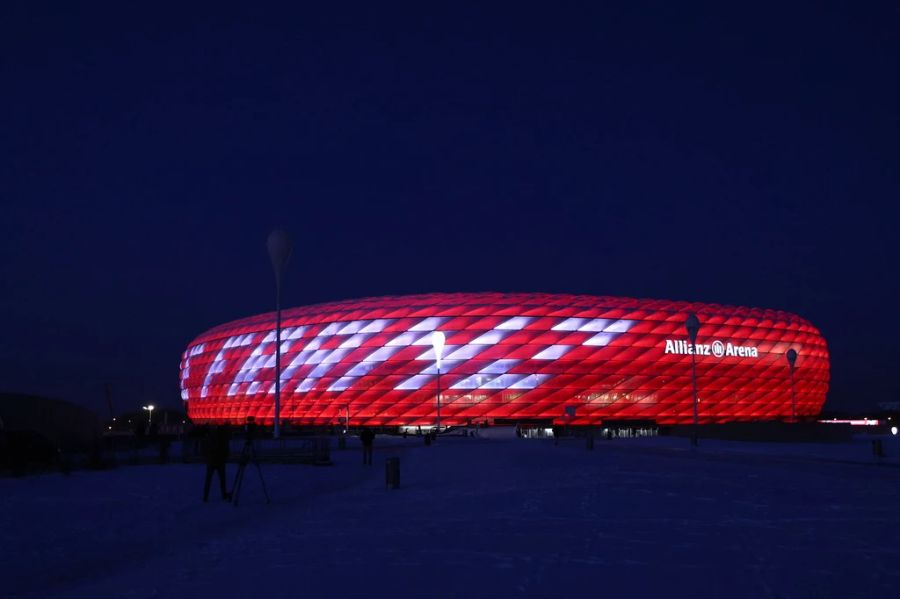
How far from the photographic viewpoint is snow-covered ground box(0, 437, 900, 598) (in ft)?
20.5

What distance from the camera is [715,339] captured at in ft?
243

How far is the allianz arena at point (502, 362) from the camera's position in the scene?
6688 centimetres

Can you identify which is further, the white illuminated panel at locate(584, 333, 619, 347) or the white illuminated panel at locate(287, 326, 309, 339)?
the white illuminated panel at locate(287, 326, 309, 339)

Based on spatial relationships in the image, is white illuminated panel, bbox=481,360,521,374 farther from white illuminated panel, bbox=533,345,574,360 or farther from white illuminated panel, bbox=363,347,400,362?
white illuminated panel, bbox=363,347,400,362

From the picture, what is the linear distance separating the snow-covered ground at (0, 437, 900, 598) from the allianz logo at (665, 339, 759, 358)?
54.8 meters

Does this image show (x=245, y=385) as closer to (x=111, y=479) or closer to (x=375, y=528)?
(x=111, y=479)

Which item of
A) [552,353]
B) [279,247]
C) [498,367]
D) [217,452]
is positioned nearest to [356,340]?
[498,367]

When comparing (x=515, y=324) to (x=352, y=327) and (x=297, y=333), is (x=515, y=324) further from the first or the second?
(x=297, y=333)

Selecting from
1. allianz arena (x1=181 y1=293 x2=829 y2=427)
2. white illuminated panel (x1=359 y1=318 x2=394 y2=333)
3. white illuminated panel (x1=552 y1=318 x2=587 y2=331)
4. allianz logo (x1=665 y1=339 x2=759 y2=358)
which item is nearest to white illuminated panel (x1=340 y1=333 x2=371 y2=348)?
allianz arena (x1=181 y1=293 x2=829 y2=427)

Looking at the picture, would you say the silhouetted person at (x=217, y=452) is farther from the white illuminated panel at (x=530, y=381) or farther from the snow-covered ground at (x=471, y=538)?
the white illuminated panel at (x=530, y=381)

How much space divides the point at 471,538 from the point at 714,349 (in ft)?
228

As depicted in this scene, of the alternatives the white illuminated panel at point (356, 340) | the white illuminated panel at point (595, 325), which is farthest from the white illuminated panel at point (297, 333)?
the white illuminated panel at point (595, 325)

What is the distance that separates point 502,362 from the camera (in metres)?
66.7

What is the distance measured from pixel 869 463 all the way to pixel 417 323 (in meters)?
48.0
